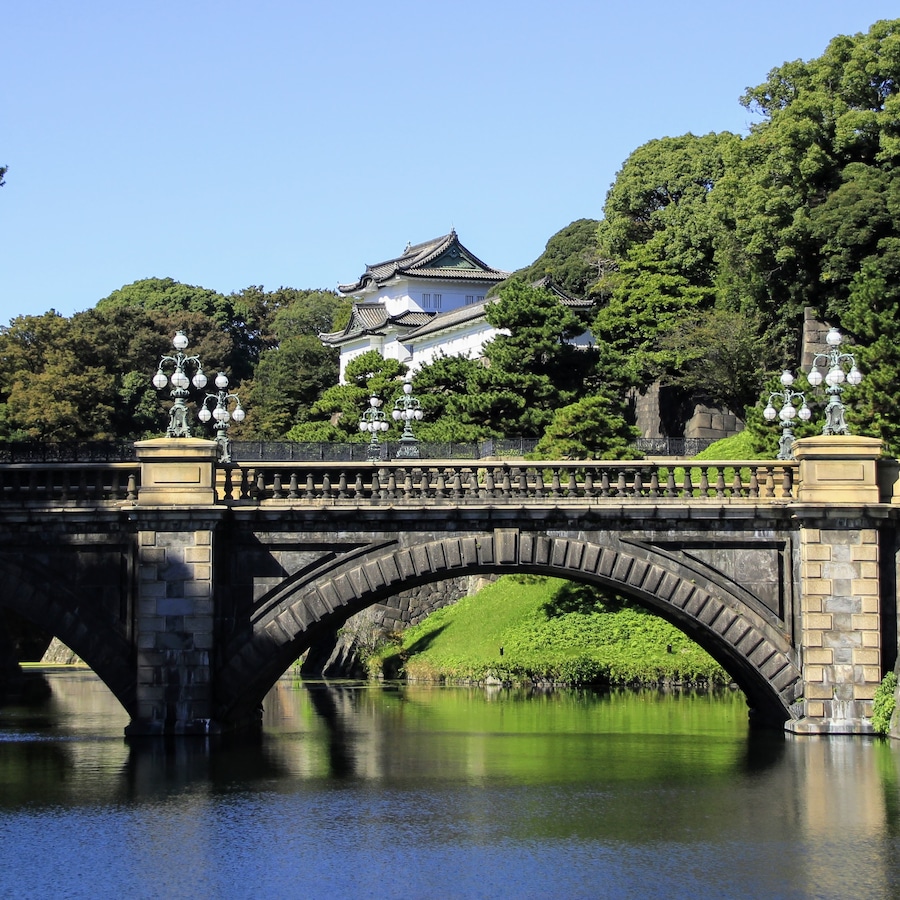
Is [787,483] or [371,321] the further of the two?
[371,321]

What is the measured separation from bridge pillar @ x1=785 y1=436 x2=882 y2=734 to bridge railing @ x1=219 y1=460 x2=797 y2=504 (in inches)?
37.0

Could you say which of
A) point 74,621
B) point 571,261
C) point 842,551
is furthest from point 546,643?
point 571,261

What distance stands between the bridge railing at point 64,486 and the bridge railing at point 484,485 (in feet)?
6.37

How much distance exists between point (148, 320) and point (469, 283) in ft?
83.5

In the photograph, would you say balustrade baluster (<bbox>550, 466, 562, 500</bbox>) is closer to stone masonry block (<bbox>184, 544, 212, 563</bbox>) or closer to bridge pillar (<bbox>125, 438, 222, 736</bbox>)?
bridge pillar (<bbox>125, 438, 222, 736</bbox>)

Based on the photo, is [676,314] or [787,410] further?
[676,314]

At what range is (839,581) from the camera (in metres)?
32.3

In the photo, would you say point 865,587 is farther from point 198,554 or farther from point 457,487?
point 198,554

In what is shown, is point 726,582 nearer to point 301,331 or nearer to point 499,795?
point 499,795

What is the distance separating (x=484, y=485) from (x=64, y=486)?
833 cm

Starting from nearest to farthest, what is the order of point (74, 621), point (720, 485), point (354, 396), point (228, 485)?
point (74, 621), point (228, 485), point (720, 485), point (354, 396)

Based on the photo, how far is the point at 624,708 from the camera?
41.8 metres

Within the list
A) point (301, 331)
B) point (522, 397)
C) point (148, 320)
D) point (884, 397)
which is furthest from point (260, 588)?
point (301, 331)

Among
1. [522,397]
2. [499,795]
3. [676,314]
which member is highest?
[676,314]
